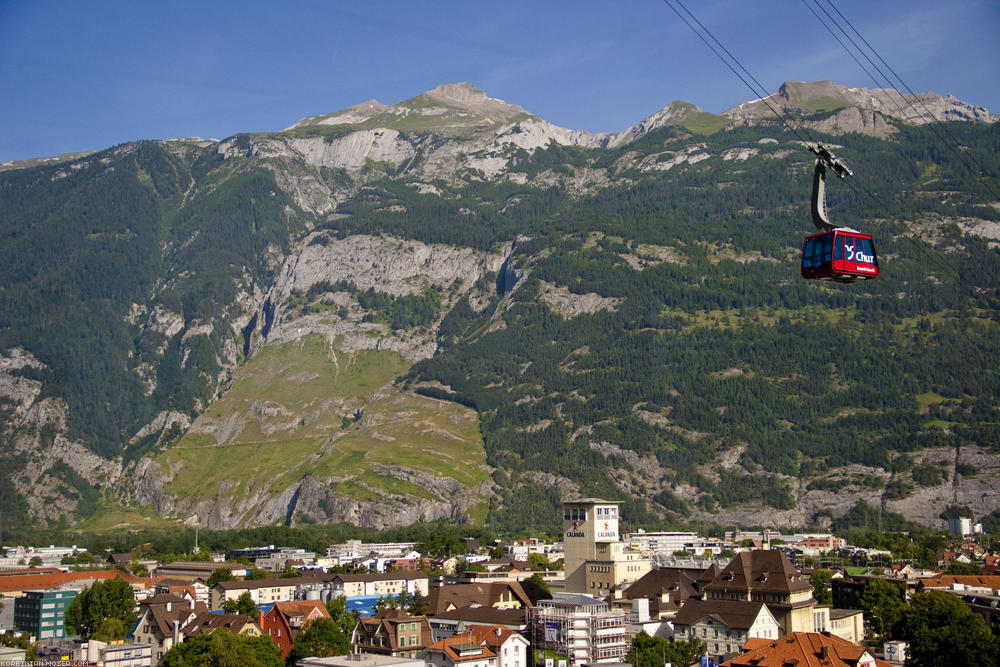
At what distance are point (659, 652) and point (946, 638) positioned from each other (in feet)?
84.7

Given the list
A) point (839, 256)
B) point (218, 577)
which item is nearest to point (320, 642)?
point (839, 256)

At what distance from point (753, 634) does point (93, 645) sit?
223 feet

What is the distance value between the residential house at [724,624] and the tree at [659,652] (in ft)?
16.4

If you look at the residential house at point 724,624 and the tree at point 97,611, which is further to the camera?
the tree at point 97,611

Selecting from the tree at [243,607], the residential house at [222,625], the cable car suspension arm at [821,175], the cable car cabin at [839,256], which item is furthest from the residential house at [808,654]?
the tree at [243,607]

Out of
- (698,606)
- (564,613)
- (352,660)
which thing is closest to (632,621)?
(698,606)

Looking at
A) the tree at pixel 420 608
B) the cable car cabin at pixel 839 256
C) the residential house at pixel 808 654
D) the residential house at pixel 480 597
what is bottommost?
the residential house at pixel 808 654

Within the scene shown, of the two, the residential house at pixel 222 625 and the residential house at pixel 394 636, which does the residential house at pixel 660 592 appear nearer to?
the residential house at pixel 394 636

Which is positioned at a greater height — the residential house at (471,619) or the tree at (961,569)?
the tree at (961,569)

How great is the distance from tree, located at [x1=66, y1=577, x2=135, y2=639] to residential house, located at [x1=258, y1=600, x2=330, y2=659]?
23.6 metres

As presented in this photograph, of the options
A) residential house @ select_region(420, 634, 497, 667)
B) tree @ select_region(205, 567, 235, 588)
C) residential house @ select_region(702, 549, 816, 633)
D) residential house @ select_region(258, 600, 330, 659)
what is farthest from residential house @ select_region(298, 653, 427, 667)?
tree @ select_region(205, 567, 235, 588)

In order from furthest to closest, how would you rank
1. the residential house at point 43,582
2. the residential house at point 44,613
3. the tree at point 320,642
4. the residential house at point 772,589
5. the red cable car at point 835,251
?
the residential house at point 43,582
the residential house at point 44,613
the residential house at point 772,589
the tree at point 320,642
the red cable car at point 835,251

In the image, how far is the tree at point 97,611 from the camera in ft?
484

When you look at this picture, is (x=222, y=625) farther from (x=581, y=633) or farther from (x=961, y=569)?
(x=961, y=569)
